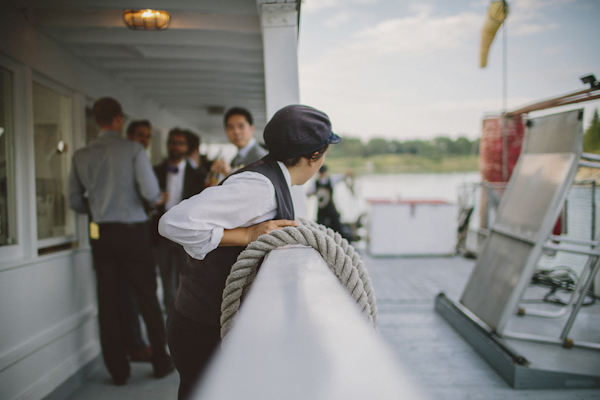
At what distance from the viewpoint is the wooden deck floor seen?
2691mm

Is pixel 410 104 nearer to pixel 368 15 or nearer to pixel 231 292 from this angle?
pixel 368 15

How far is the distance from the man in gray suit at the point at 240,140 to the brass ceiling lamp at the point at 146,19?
785 mm

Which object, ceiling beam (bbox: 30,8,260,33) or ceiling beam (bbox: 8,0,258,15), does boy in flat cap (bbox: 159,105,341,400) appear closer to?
ceiling beam (bbox: 8,0,258,15)

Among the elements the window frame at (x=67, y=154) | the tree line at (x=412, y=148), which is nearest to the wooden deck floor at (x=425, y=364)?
the window frame at (x=67, y=154)

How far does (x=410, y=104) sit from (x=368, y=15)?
46.7 ft

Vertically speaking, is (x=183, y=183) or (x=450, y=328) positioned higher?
(x=183, y=183)

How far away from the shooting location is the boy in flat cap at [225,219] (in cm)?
111

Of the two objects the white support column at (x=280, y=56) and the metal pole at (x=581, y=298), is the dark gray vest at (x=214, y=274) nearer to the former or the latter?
the white support column at (x=280, y=56)

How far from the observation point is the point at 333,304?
1.77 ft

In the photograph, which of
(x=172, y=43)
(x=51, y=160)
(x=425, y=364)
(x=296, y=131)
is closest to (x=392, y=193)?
(x=425, y=364)

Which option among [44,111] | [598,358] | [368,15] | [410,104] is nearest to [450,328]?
[598,358]

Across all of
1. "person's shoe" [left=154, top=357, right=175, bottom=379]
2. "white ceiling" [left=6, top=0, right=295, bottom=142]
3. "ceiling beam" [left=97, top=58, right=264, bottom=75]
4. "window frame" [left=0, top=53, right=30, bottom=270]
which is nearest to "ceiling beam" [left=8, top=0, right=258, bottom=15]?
"white ceiling" [left=6, top=0, right=295, bottom=142]

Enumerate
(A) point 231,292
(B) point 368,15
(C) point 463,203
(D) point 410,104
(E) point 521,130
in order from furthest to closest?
1. (D) point 410,104
2. (B) point 368,15
3. (E) point 521,130
4. (C) point 463,203
5. (A) point 231,292

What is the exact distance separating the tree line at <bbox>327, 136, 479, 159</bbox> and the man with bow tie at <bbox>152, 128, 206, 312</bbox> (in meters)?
23.0
